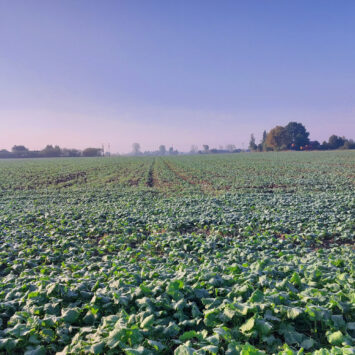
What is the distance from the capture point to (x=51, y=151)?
15450cm

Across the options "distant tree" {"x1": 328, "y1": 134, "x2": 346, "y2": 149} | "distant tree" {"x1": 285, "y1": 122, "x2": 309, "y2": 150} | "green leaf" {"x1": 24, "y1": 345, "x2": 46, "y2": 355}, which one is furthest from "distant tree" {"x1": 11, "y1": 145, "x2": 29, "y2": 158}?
"distant tree" {"x1": 328, "y1": 134, "x2": 346, "y2": 149}

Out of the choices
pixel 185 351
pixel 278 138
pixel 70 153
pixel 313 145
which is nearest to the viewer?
pixel 185 351

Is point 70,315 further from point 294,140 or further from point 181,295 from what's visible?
point 294,140

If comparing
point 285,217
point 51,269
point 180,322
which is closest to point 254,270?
point 180,322

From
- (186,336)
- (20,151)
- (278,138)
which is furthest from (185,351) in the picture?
(20,151)

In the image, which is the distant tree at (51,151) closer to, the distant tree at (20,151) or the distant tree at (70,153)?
the distant tree at (70,153)

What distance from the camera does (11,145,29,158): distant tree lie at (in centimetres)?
14875

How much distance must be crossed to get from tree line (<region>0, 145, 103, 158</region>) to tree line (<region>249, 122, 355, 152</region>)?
111 m

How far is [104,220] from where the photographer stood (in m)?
13.9

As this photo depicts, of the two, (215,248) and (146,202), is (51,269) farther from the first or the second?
(146,202)

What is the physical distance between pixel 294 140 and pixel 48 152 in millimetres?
141221

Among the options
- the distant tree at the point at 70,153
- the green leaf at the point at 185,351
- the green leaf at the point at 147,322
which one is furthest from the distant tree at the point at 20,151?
the green leaf at the point at 185,351

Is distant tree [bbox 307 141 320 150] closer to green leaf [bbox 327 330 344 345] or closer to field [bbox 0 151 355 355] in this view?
field [bbox 0 151 355 355]

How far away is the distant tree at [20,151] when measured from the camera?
148750 mm
